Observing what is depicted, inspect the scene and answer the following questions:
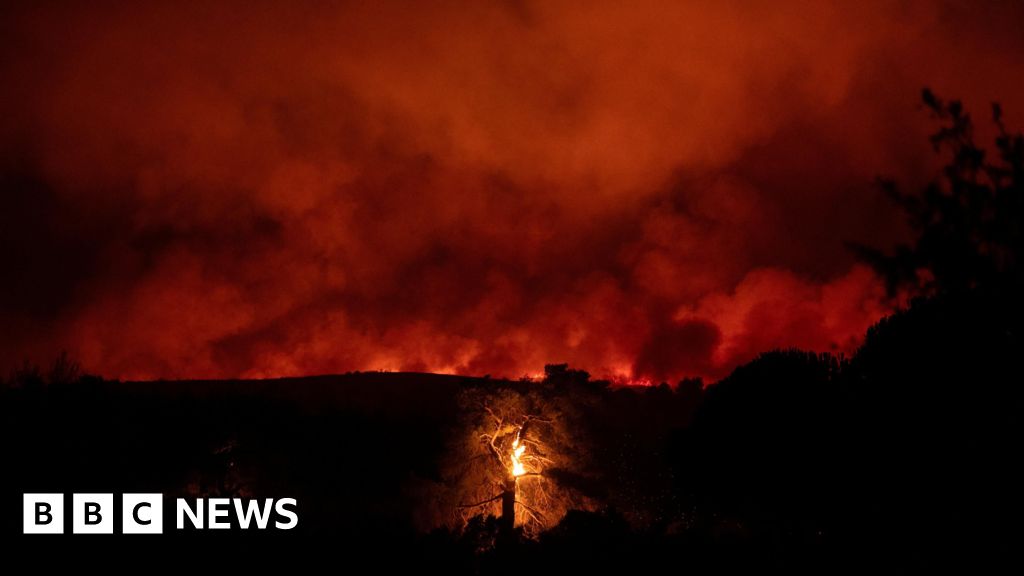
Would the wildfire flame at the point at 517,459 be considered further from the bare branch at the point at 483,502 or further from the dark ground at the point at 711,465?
the dark ground at the point at 711,465

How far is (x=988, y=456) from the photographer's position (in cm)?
1566

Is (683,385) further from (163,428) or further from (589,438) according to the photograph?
(163,428)

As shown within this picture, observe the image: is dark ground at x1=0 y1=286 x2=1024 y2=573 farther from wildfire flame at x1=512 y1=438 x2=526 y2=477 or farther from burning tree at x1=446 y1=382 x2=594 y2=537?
wildfire flame at x1=512 y1=438 x2=526 y2=477

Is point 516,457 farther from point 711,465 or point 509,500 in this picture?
point 711,465

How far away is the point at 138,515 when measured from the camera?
870 inches

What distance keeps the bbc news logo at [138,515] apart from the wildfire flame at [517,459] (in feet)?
25.7

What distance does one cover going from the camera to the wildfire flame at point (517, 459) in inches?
1123

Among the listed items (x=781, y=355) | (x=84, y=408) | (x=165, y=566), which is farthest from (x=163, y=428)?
(x=781, y=355)

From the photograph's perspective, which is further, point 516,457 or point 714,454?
point 516,457

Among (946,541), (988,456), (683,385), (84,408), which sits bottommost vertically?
(946,541)

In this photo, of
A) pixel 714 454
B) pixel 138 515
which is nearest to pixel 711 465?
pixel 714 454

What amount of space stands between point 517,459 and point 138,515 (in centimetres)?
1191

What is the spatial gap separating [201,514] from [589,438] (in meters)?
13.8

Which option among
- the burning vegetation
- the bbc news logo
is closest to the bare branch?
the burning vegetation
